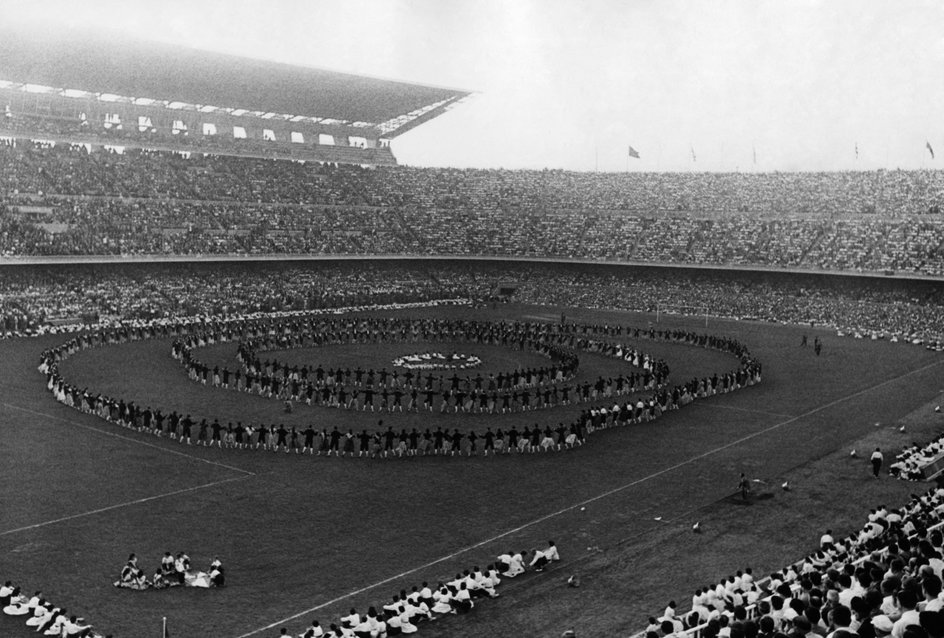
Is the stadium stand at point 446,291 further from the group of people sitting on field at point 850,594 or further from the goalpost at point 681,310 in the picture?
the group of people sitting on field at point 850,594

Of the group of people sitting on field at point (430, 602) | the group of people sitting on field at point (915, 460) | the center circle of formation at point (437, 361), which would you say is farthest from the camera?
the center circle of formation at point (437, 361)

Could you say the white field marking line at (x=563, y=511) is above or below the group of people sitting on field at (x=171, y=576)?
below

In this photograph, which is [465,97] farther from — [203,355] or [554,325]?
[203,355]

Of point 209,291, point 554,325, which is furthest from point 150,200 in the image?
point 554,325

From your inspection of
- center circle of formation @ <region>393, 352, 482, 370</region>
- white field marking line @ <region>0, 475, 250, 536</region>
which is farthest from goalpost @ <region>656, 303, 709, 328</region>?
white field marking line @ <region>0, 475, 250, 536</region>

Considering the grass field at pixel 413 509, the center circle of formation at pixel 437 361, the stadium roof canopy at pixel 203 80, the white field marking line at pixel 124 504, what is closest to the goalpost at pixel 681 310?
the stadium roof canopy at pixel 203 80

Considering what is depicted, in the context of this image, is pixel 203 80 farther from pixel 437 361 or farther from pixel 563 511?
pixel 563 511

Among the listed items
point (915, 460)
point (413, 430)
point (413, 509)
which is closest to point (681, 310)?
point (915, 460)
